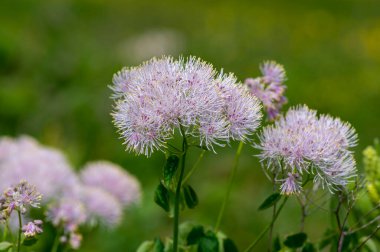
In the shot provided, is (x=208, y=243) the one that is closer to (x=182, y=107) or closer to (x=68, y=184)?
(x=182, y=107)

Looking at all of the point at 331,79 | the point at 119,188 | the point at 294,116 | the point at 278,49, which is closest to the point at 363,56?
the point at 278,49

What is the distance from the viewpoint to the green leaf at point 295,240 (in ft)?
7.47

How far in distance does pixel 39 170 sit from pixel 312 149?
1549 mm

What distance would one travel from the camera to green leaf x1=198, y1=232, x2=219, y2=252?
225 cm

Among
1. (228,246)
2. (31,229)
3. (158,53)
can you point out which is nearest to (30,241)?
(31,229)

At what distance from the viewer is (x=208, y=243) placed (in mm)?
2266

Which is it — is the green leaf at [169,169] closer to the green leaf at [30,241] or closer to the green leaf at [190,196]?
the green leaf at [190,196]

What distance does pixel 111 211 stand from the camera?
3244 mm

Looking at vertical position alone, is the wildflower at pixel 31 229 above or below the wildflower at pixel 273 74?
below

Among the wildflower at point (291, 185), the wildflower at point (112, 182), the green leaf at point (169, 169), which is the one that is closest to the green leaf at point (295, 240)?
the wildflower at point (291, 185)

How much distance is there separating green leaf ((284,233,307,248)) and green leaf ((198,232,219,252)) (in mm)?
227

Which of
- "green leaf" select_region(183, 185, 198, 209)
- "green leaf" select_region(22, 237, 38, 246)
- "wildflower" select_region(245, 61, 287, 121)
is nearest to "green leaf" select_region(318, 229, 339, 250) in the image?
"wildflower" select_region(245, 61, 287, 121)

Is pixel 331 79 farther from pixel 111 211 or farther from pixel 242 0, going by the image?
pixel 242 0

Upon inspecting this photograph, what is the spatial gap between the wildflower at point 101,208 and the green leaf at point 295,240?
1169mm
